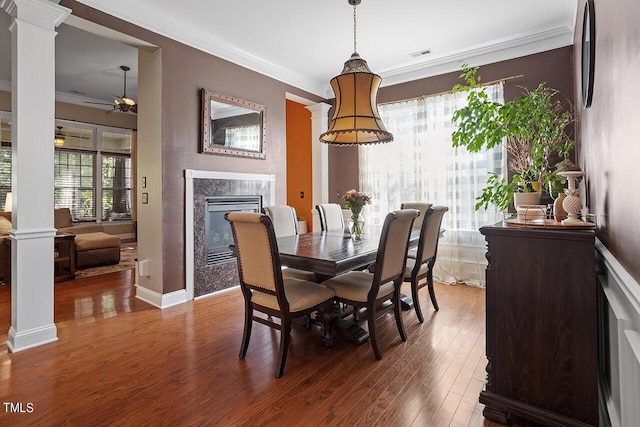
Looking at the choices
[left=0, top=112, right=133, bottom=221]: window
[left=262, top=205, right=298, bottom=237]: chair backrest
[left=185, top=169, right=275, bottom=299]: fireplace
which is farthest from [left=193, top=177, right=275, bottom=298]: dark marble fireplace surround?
[left=0, top=112, right=133, bottom=221]: window

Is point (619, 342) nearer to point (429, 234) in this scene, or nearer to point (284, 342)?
point (284, 342)

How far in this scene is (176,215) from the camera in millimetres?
3582

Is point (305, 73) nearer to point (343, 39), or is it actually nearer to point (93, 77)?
point (343, 39)

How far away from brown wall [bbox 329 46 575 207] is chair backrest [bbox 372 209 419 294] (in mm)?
2675

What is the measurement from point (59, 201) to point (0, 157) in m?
1.21

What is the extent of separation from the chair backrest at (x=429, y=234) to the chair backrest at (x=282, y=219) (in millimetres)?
1289

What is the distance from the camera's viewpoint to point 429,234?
301 cm

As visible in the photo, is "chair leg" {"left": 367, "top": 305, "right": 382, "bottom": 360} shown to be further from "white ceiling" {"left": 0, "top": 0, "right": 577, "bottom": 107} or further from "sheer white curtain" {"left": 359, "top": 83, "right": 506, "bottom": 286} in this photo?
"white ceiling" {"left": 0, "top": 0, "right": 577, "bottom": 107}

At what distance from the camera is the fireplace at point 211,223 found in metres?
3.69

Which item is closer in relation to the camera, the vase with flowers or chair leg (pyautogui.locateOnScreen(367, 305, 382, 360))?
chair leg (pyautogui.locateOnScreen(367, 305, 382, 360))

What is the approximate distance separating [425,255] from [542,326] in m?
1.47

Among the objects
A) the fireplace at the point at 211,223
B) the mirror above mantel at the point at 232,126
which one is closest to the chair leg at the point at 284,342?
the fireplace at the point at 211,223

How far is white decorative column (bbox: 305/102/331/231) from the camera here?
542cm

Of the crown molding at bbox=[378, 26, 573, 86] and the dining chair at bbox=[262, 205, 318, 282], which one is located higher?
the crown molding at bbox=[378, 26, 573, 86]
